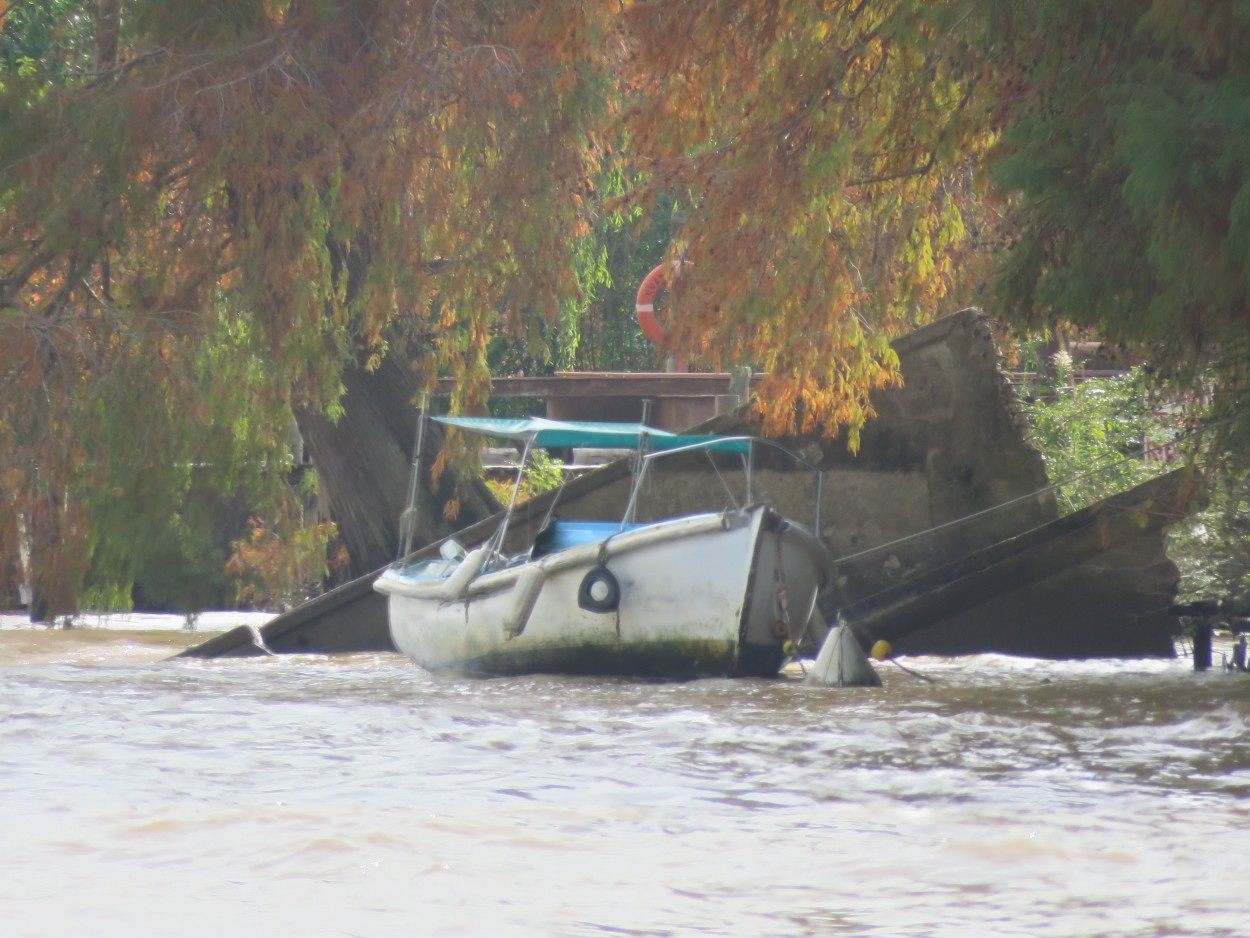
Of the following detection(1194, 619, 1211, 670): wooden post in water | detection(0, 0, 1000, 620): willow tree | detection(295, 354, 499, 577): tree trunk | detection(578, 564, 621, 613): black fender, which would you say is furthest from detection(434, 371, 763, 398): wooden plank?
detection(1194, 619, 1211, 670): wooden post in water

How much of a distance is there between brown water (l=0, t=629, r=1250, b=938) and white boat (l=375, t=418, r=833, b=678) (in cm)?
172

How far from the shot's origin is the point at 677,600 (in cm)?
1405

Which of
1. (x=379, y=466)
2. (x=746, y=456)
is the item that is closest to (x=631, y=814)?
(x=746, y=456)

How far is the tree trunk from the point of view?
18.1 m

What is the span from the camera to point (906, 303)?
562 inches

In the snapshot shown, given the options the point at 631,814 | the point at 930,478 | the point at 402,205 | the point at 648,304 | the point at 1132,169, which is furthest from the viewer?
the point at 648,304

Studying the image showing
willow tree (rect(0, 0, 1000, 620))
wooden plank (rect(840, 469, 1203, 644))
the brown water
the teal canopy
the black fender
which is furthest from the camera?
the teal canopy

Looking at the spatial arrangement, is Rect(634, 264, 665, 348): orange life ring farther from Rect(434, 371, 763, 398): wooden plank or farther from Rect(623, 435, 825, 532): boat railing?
Rect(623, 435, 825, 532): boat railing

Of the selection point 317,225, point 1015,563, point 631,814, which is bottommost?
point 631,814

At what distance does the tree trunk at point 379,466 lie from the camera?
59.3 ft

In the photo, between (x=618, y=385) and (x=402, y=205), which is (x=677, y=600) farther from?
(x=618, y=385)

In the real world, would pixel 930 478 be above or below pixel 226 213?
below

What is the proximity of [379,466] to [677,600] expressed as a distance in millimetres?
5012

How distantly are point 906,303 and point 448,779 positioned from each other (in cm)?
719
